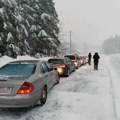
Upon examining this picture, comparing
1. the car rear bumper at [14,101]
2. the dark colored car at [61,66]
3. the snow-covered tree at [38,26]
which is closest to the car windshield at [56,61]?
the dark colored car at [61,66]

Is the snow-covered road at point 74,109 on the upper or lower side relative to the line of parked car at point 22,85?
lower

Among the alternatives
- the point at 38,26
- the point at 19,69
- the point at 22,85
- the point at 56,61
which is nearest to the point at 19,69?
the point at 19,69

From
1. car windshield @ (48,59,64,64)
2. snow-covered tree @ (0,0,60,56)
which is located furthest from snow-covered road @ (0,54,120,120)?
snow-covered tree @ (0,0,60,56)

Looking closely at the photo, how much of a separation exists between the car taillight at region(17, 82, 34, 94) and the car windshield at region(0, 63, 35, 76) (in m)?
0.77

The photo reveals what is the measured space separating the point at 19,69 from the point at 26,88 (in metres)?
1.50

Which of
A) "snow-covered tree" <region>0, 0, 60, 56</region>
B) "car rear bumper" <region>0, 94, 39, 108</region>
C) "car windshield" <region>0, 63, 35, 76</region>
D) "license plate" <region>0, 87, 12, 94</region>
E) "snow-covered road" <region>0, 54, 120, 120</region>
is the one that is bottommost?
"snow-covered road" <region>0, 54, 120, 120</region>

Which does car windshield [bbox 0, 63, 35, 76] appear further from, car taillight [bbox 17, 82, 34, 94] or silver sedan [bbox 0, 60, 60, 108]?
car taillight [bbox 17, 82, 34, 94]

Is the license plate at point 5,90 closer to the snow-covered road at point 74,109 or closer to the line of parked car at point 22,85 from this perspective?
the line of parked car at point 22,85

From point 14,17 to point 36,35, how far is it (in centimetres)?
1269

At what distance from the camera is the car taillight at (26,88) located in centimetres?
691

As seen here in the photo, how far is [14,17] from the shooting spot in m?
24.4

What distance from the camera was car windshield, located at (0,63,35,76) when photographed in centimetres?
798

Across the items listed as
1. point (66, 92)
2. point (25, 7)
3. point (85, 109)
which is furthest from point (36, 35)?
point (85, 109)

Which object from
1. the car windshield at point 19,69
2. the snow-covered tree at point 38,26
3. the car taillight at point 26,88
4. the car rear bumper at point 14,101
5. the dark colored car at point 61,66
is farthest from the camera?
the snow-covered tree at point 38,26
